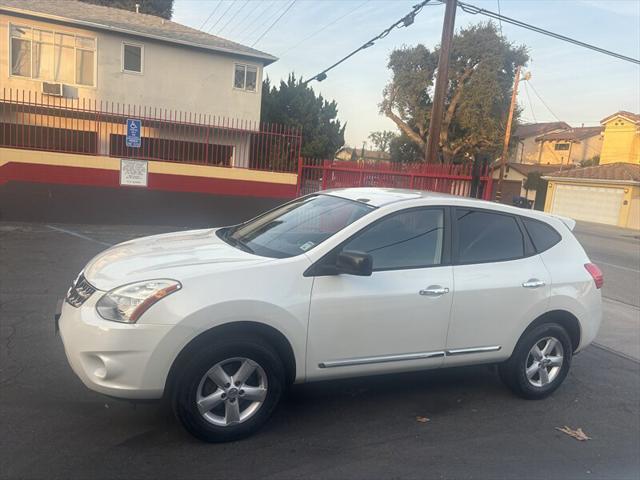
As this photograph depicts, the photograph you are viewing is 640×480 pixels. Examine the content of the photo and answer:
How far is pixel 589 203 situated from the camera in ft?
115

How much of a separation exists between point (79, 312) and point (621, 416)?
4238 millimetres

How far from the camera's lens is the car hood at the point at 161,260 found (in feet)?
10.9

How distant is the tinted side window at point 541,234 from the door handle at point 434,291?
1134 millimetres

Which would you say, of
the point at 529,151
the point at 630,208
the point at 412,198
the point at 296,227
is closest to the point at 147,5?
the point at 630,208

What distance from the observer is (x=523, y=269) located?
4.30m

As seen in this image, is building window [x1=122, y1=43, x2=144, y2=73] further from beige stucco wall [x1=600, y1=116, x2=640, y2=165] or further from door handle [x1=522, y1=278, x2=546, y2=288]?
beige stucco wall [x1=600, y1=116, x2=640, y2=165]

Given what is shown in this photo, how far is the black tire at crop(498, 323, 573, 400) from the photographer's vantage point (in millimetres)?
4363

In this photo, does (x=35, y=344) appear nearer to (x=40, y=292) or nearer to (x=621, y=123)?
(x=40, y=292)

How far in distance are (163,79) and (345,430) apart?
61.2 feet

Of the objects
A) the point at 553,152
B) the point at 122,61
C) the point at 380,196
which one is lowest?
the point at 380,196

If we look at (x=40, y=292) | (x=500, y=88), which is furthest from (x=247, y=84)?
(x=500, y=88)

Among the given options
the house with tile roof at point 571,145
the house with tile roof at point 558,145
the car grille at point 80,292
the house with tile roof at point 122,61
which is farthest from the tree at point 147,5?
the house with tile roof at point 571,145

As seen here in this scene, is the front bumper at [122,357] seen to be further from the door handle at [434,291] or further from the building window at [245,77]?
the building window at [245,77]

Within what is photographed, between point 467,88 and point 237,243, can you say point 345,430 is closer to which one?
point 237,243
